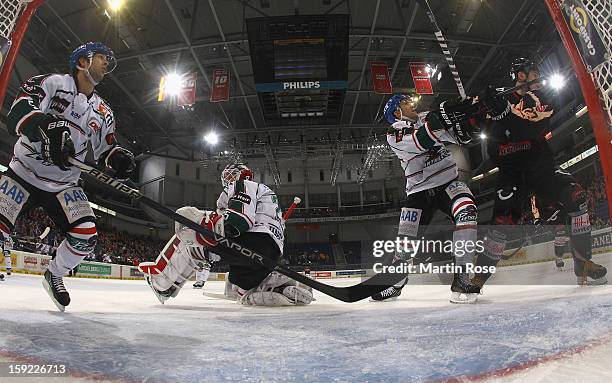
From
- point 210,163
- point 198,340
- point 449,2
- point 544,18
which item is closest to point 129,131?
point 210,163

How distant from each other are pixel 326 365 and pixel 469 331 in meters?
0.58

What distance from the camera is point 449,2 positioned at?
11773mm

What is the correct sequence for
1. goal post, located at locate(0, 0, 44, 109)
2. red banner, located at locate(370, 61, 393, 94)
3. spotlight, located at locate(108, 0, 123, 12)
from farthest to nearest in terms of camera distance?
red banner, located at locate(370, 61, 393, 94), spotlight, located at locate(108, 0, 123, 12), goal post, located at locate(0, 0, 44, 109)

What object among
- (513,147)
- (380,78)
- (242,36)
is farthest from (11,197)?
(242,36)

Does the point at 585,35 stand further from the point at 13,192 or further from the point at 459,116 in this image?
the point at 13,192

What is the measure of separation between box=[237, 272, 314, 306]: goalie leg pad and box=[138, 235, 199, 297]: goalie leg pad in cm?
57

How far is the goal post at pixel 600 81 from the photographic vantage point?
1.46 meters

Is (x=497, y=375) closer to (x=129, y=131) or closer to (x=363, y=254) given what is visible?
(x=129, y=131)

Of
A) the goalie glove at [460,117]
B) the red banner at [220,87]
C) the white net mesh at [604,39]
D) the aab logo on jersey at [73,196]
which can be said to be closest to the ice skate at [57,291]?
the aab logo on jersey at [73,196]

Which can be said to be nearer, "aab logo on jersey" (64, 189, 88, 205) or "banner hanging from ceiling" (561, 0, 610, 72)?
"banner hanging from ceiling" (561, 0, 610, 72)

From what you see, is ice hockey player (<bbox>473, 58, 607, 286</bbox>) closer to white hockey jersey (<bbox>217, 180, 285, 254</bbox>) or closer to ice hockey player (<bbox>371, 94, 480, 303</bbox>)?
ice hockey player (<bbox>371, 94, 480, 303</bbox>)

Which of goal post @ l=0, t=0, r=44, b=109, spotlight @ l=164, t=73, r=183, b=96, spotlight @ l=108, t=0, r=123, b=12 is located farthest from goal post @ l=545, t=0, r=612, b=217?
spotlight @ l=164, t=73, r=183, b=96

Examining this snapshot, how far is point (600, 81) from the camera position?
153 centimetres

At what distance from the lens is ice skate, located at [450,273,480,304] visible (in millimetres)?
2424
